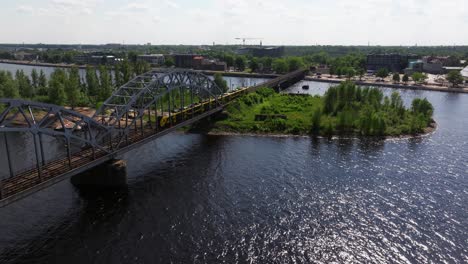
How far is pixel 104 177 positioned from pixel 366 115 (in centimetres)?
6352

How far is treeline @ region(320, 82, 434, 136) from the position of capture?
83244 millimetres

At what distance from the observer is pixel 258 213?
45375mm

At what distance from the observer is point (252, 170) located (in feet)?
197

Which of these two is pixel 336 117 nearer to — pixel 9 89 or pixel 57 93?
pixel 57 93

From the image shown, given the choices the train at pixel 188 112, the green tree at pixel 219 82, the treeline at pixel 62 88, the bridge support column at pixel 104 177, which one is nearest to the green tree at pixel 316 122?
the train at pixel 188 112

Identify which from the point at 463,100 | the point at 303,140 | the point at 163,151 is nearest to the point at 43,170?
the point at 163,151

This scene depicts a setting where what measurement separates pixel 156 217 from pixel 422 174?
4375 cm

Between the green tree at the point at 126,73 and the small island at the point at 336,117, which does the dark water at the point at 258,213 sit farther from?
the green tree at the point at 126,73

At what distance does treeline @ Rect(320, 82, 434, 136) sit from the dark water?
1424 cm

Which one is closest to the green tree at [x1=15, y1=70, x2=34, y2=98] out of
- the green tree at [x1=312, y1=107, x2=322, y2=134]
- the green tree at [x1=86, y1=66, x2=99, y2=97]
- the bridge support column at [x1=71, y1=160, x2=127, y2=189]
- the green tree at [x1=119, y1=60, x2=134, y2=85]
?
the green tree at [x1=86, y1=66, x2=99, y2=97]

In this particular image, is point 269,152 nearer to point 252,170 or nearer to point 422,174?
point 252,170

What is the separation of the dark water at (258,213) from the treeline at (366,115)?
46.7ft

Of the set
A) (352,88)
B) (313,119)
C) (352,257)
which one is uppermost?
(352,88)

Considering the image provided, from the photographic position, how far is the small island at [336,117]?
83.6 meters
